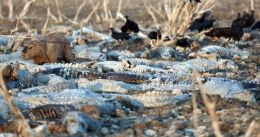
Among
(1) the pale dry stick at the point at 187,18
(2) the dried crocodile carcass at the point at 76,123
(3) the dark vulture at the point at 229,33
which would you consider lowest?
(2) the dried crocodile carcass at the point at 76,123

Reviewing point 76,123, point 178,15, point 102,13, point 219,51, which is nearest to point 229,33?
point 178,15

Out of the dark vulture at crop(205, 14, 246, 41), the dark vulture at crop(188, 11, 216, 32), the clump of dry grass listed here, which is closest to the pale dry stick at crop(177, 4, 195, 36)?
the clump of dry grass

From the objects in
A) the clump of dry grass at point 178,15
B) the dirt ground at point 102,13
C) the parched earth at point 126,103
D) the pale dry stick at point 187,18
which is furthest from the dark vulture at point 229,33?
the dirt ground at point 102,13

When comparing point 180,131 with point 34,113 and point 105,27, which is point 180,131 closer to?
point 34,113

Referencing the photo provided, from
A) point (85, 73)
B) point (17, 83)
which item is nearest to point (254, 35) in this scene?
point (85, 73)

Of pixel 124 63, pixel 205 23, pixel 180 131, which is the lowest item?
pixel 180 131

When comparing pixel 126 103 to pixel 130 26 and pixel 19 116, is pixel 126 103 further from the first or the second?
pixel 130 26

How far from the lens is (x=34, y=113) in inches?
144

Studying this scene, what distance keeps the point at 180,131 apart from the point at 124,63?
87.1 inches

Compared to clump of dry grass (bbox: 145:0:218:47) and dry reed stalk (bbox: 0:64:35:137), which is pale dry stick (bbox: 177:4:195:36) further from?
dry reed stalk (bbox: 0:64:35:137)

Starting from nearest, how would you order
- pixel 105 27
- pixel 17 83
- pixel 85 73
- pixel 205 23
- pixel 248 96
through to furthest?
pixel 248 96 → pixel 17 83 → pixel 85 73 → pixel 205 23 → pixel 105 27

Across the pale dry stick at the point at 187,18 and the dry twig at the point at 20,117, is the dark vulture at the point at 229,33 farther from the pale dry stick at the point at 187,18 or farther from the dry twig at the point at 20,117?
the dry twig at the point at 20,117

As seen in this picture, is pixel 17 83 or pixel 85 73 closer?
pixel 17 83

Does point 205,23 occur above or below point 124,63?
above
